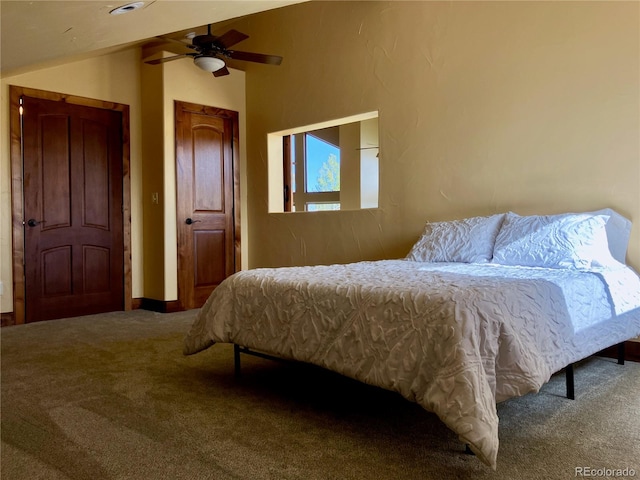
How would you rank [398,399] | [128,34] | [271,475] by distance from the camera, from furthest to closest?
1. [128,34]
2. [398,399]
3. [271,475]

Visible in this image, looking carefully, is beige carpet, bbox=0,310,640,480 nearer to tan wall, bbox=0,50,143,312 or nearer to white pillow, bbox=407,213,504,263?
white pillow, bbox=407,213,504,263

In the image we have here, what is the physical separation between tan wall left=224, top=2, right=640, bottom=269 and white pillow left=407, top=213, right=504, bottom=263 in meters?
0.29

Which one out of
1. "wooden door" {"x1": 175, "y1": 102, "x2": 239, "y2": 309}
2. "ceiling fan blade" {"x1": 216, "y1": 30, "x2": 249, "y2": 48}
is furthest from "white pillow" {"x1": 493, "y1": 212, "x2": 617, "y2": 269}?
"wooden door" {"x1": 175, "y1": 102, "x2": 239, "y2": 309}

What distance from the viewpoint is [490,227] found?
3.26 m

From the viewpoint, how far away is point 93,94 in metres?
4.76

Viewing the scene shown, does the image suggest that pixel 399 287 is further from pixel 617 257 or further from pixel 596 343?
pixel 617 257

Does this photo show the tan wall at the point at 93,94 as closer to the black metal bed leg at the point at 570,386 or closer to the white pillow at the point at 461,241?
the white pillow at the point at 461,241

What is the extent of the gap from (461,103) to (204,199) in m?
2.84

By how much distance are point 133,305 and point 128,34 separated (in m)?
3.01

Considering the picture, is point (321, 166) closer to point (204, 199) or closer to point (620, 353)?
point (204, 199)

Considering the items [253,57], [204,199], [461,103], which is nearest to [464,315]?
[461,103]

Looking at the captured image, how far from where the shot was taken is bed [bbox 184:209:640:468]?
1583 millimetres

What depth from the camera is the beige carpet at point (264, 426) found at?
1.61 meters

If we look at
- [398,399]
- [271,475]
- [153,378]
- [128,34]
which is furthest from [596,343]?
[128,34]
